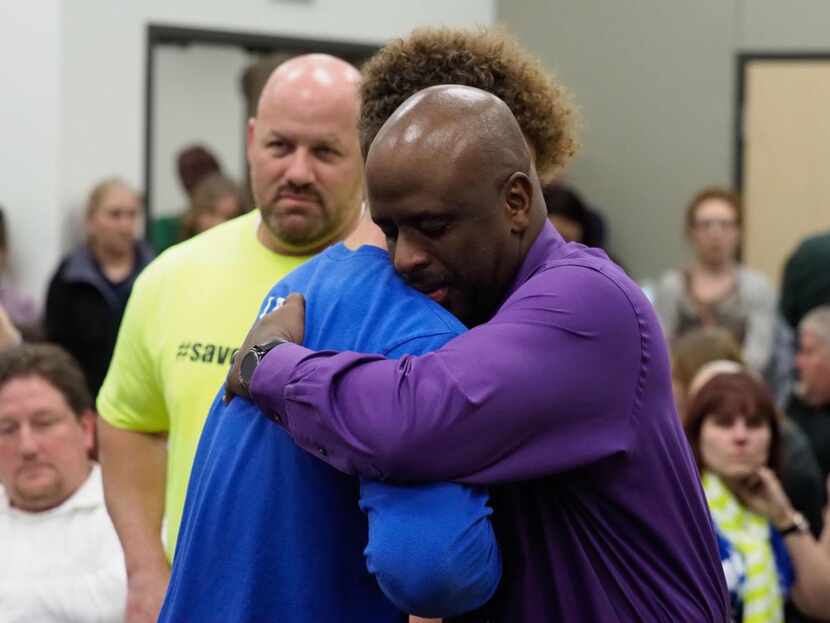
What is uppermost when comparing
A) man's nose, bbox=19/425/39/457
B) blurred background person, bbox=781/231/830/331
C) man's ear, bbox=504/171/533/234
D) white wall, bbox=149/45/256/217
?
white wall, bbox=149/45/256/217

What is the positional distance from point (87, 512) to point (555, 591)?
204cm

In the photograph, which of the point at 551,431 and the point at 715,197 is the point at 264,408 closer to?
the point at 551,431

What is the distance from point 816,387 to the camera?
5.38 m

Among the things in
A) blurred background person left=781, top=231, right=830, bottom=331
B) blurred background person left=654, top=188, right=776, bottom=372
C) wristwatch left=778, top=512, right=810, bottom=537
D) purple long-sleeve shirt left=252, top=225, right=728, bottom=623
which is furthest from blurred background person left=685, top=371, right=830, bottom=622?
blurred background person left=654, top=188, right=776, bottom=372

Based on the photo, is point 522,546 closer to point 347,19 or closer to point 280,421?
point 280,421

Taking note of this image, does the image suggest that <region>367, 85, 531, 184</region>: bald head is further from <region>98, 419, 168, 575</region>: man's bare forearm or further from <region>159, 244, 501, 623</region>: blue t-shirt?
<region>98, 419, 168, 575</region>: man's bare forearm

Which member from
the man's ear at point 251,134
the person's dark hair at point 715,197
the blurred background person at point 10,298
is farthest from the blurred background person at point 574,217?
the man's ear at point 251,134

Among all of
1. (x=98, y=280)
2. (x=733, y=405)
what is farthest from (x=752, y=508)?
(x=98, y=280)

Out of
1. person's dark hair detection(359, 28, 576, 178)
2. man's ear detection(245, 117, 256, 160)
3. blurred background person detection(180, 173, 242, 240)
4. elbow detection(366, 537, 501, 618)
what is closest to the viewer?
elbow detection(366, 537, 501, 618)

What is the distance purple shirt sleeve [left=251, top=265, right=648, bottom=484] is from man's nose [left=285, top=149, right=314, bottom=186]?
0.87 metres

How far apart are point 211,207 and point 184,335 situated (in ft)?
14.2

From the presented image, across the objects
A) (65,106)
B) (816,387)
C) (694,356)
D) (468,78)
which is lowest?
(816,387)

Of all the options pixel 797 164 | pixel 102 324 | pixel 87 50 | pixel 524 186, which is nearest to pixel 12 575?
pixel 524 186

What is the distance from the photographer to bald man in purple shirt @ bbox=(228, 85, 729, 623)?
1899mm
